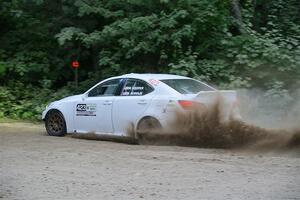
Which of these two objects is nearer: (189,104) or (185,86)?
(189,104)

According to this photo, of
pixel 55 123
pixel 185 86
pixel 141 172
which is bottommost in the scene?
pixel 141 172

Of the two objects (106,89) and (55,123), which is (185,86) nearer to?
(106,89)

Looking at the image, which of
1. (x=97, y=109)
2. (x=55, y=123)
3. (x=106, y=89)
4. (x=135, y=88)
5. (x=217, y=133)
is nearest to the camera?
(x=217, y=133)

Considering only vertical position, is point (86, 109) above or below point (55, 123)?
above

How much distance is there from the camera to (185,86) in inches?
493

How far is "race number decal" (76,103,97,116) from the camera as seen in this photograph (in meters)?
13.3

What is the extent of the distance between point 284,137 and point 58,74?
10815mm

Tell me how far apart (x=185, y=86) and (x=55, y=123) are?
11.7 ft

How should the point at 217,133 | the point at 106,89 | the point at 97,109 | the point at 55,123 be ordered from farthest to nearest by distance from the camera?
the point at 55,123
the point at 106,89
the point at 97,109
the point at 217,133

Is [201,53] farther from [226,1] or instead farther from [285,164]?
[285,164]

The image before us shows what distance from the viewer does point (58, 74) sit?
66.5ft

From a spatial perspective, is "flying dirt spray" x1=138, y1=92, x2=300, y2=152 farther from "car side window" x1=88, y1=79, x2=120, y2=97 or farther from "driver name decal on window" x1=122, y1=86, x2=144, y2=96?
"car side window" x1=88, y1=79, x2=120, y2=97

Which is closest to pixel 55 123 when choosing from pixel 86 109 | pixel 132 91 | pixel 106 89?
pixel 86 109

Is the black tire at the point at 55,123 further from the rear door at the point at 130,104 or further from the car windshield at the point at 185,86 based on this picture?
the car windshield at the point at 185,86
